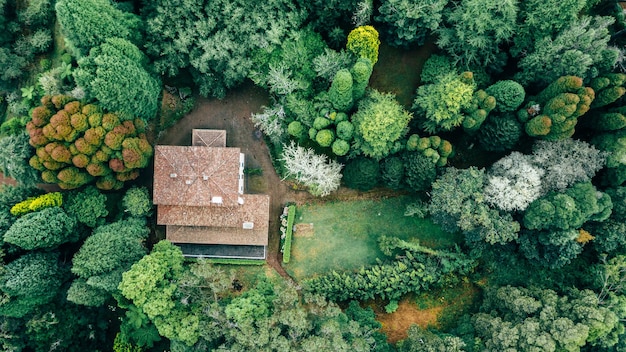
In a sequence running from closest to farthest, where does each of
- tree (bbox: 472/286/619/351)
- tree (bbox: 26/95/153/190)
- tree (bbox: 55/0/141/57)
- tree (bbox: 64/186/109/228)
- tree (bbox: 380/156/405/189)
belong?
tree (bbox: 55/0/141/57), tree (bbox: 472/286/619/351), tree (bbox: 26/95/153/190), tree (bbox: 380/156/405/189), tree (bbox: 64/186/109/228)

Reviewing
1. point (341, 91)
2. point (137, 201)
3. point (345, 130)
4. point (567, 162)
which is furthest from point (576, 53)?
point (137, 201)

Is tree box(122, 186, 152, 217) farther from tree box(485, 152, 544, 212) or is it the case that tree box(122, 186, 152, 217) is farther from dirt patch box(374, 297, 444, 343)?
tree box(485, 152, 544, 212)

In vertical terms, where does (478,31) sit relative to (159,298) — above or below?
above

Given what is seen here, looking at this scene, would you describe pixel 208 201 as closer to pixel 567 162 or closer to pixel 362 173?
pixel 362 173

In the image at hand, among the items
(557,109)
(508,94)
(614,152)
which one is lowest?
(614,152)

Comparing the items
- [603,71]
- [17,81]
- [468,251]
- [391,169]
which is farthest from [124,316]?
[603,71]

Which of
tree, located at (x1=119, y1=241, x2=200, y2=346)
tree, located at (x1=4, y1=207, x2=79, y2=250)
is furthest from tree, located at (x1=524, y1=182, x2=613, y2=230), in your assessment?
tree, located at (x1=4, y1=207, x2=79, y2=250)

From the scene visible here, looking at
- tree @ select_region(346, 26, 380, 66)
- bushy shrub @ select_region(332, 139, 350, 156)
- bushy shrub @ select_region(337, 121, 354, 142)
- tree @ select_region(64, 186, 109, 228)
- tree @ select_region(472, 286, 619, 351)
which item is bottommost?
tree @ select_region(472, 286, 619, 351)
